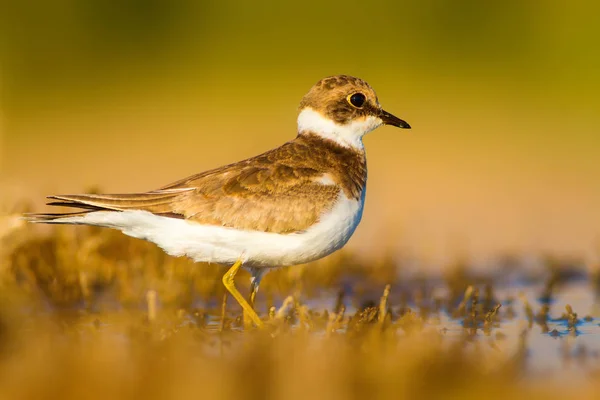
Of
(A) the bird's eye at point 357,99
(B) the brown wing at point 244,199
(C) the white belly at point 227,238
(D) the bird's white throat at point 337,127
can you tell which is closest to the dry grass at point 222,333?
(C) the white belly at point 227,238

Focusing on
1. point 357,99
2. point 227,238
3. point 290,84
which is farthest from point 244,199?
point 290,84

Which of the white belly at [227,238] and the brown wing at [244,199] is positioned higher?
the brown wing at [244,199]

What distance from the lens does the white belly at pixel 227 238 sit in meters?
7.83

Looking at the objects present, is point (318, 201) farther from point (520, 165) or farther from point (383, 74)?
point (383, 74)

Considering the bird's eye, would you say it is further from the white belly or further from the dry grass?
the dry grass

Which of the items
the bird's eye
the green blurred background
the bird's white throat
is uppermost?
the green blurred background

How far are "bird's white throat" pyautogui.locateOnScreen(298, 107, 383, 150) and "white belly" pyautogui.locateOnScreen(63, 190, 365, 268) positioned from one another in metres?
0.91

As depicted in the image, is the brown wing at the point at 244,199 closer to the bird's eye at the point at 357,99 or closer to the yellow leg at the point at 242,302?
the yellow leg at the point at 242,302

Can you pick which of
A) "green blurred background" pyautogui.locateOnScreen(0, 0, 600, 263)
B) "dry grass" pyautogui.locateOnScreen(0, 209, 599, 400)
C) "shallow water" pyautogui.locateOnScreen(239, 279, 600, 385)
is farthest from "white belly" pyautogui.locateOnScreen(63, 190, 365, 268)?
"green blurred background" pyautogui.locateOnScreen(0, 0, 600, 263)

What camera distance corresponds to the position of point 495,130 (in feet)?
57.5

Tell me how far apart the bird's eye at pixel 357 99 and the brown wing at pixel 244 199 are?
86 centimetres

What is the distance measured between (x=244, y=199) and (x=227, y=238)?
322mm

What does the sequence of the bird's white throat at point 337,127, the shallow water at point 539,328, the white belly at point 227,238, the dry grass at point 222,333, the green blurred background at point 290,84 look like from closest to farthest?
1. the dry grass at point 222,333
2. the shallow water at point 539,328
3. the white belly at point 227,238
4. the bird's white throat at point 337,127
5. the green blurred background at point 290,84

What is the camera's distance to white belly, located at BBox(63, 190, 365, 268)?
7.83 m
